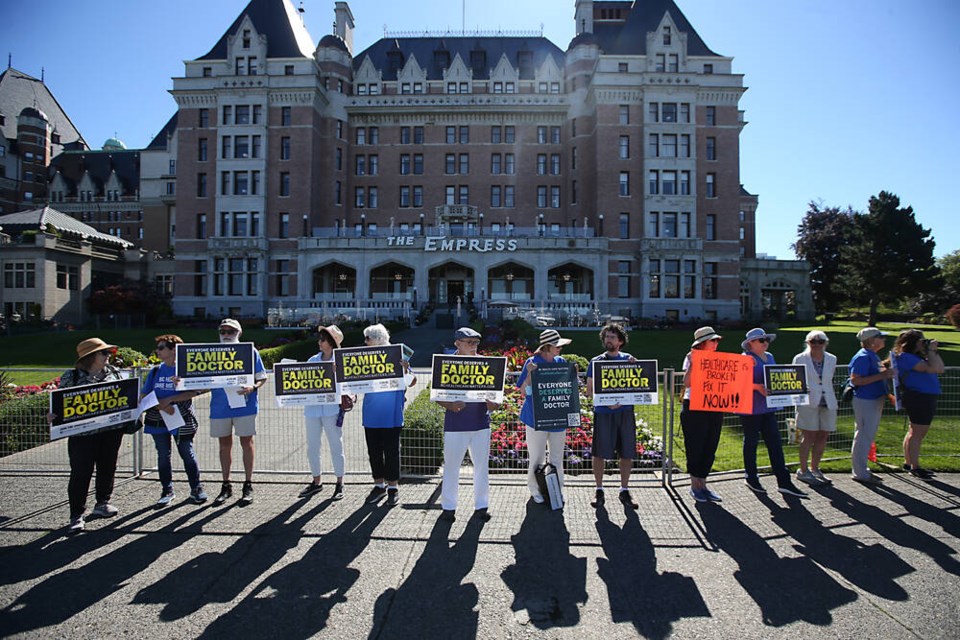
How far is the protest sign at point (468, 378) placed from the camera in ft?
19.9

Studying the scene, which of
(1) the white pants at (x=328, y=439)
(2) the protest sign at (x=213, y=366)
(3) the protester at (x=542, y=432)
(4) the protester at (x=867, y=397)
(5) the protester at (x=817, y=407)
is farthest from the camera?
(4) the protester at (x=867, y=397)

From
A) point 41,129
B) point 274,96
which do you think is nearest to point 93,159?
point 41,129

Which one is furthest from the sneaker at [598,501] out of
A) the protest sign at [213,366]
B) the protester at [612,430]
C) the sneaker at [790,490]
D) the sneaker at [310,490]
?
the protest sign at [213,366]

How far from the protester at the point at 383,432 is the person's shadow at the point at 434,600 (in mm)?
1459

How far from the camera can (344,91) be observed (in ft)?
162

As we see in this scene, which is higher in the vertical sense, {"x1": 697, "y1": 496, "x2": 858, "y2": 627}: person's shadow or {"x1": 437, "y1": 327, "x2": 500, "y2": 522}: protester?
{"x1": 437, "y1": 327, "x2": 500, "y2": 522}: protester

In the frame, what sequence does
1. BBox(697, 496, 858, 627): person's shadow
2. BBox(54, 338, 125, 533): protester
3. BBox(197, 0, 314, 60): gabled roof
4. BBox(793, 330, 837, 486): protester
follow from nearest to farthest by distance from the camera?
BBox(697, 496, 858, 627): person's shadow < BBox(54, 338, 125, 533): protester < BBox(793, 330, 837, 486): protester < BBox(197, 0, 314, 60): gabled roof

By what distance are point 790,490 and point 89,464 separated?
8.78m

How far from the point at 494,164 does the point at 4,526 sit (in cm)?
4817

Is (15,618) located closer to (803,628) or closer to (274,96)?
(803,628)

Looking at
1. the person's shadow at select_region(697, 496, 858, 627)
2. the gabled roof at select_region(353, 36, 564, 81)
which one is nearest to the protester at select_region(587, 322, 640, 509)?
the person's shadow at select_region(697, 496, 858, 627)

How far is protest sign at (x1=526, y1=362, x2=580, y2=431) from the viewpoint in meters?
6.14

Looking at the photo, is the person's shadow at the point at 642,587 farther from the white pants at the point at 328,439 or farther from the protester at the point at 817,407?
the white pants at the point at 328,439

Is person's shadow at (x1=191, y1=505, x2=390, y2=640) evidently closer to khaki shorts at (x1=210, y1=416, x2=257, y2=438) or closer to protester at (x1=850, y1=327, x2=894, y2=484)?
khaki shorts at (x1=210, y1=416, x2=257, y2=438)
